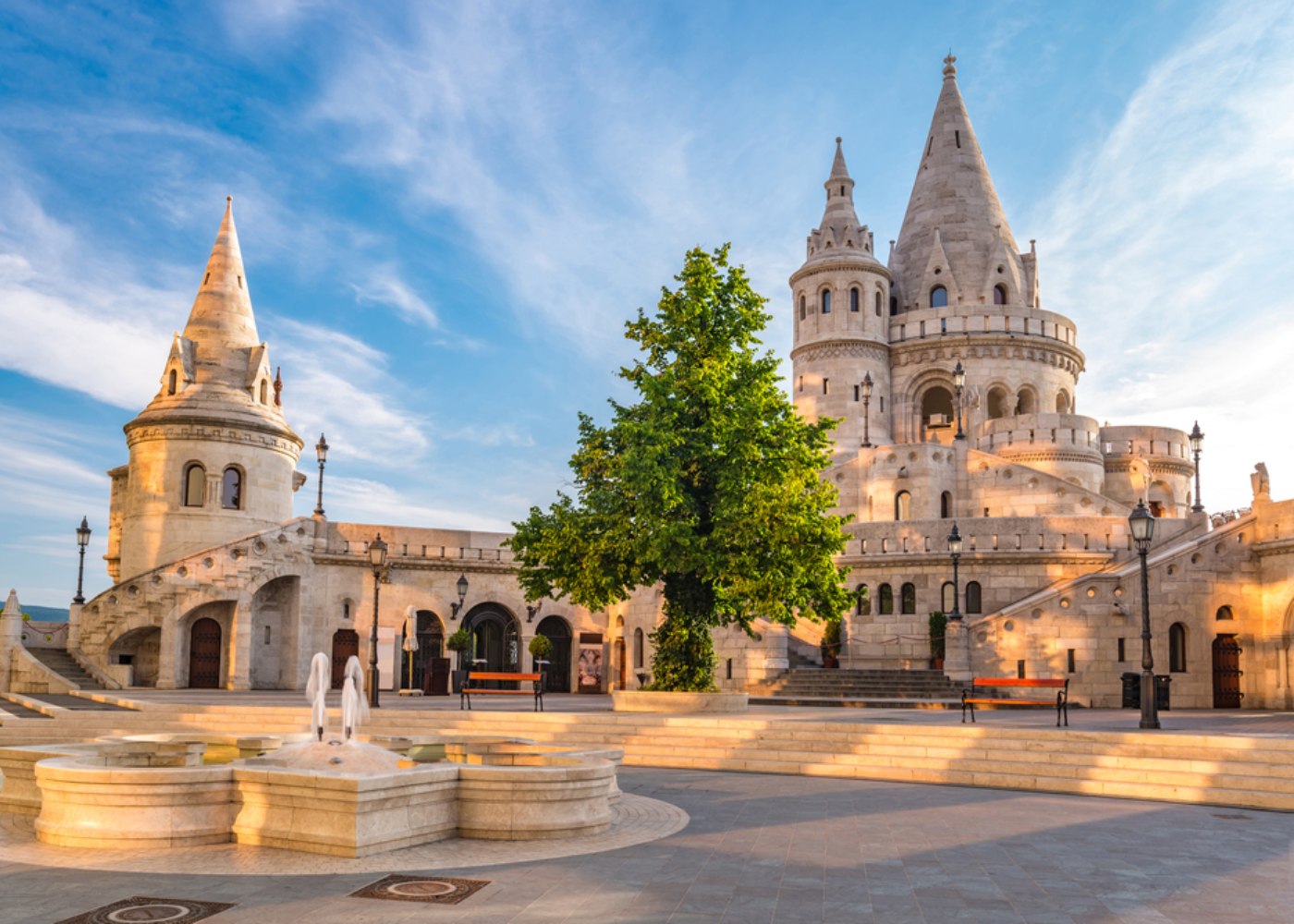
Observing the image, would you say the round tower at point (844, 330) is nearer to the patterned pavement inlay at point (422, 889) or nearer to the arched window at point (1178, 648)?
the arched window at point (1178, 648)

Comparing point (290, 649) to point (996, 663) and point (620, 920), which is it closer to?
point (996, 663)

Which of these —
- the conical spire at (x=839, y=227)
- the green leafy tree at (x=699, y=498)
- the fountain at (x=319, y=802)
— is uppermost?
the conical spire at (x=839, y=227)

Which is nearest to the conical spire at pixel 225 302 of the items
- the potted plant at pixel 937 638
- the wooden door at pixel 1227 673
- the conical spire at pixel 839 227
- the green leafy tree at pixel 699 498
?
the green leafy tree at pixel 699 498

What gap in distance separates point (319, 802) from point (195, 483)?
31.1 m

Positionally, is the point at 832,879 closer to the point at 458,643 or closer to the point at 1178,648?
the point at 1178,648

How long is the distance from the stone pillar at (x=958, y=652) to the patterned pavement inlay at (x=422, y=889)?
79.0 feet


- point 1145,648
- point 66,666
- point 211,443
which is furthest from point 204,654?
point 1145,648

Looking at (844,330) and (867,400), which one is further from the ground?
(844,330)

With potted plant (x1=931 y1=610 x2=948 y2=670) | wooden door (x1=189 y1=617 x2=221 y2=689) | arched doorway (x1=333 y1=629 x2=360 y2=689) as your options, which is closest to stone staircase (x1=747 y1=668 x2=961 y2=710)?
potted plant (x1=931 y1=610 x2=948 y2=670)

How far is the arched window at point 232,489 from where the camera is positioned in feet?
127

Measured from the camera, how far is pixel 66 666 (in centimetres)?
3247

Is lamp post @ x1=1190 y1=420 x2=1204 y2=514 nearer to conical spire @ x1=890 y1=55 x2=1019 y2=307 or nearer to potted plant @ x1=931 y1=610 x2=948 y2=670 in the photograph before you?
potted plant @ x1=931 y1=610 x2=948 y2=670

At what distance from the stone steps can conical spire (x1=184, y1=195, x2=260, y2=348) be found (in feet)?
67.6

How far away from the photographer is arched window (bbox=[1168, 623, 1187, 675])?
30.8 m
